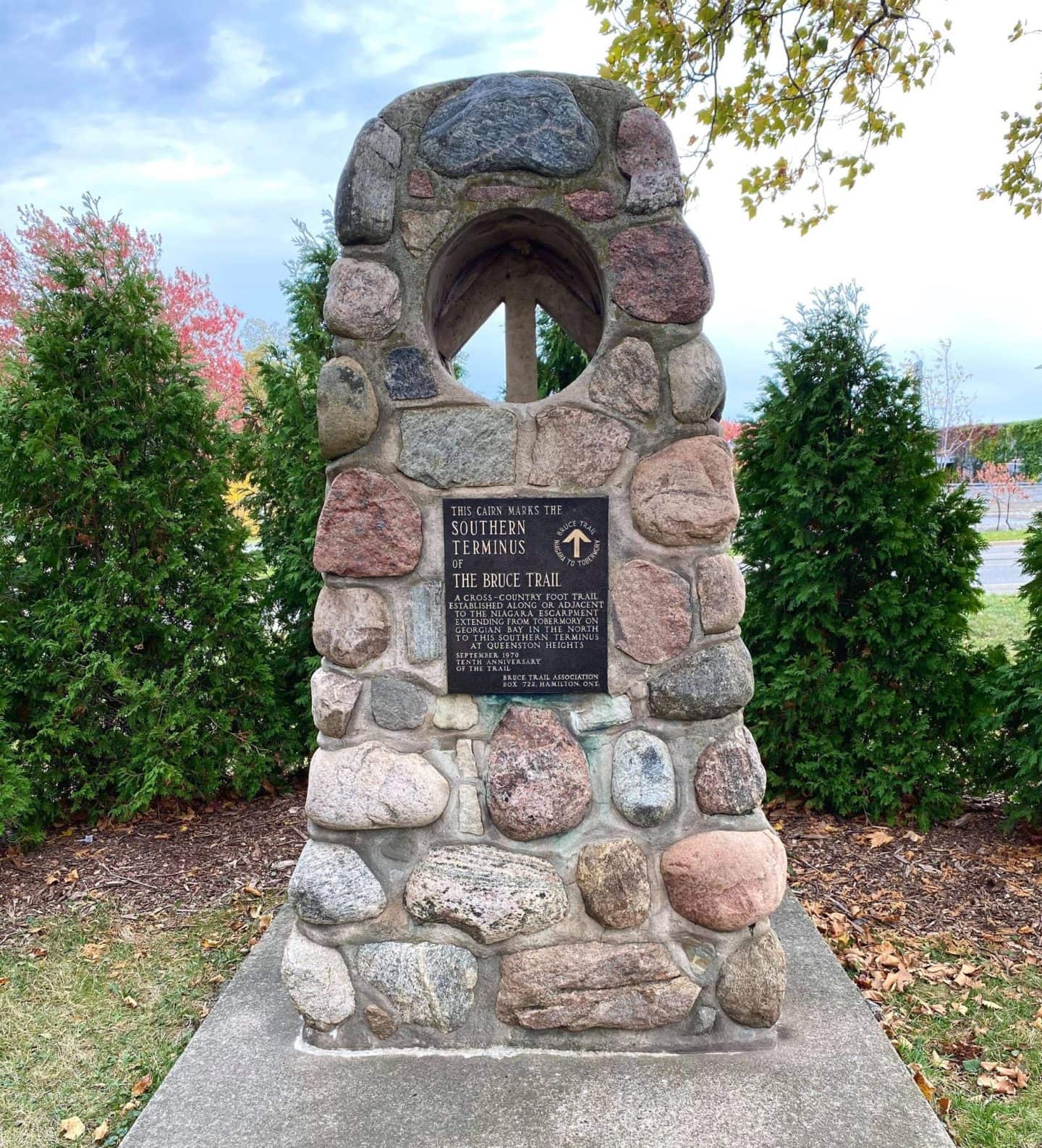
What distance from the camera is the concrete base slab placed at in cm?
200

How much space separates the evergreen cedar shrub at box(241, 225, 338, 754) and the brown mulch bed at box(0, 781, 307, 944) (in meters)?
0.57

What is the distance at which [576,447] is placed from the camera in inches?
86.9

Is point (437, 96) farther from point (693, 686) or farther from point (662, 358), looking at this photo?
point (693, 686)

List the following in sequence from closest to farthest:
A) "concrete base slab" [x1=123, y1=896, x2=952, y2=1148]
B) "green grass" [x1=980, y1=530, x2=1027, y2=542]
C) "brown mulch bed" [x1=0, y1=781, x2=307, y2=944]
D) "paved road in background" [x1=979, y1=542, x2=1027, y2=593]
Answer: "concrete base slab" [x1=123, y1=896, x2=952, y2=1148], "brown mulch bed" [x1=0, y1=781, x2=307, y2=944], "paved road in background" [x1=979, y1=542, x2=1027, y2=593], "green grass" [x1=980, y1=530, x2=1027, y2=542]

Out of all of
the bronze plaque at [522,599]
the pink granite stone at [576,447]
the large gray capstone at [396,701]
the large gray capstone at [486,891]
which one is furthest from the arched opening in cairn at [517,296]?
the large gray capstone at [486,891]

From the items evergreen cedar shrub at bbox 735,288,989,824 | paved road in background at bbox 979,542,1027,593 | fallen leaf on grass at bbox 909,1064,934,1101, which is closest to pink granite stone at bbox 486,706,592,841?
fallen leaf on grass at bbox 909,1064,934,1101

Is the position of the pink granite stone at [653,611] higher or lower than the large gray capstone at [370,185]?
lower

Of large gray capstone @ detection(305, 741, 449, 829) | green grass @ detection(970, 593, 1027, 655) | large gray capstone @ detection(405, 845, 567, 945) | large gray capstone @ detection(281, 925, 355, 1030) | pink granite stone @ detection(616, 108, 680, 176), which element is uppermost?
pink granite stone @ detection(616, 108, 680, 176)

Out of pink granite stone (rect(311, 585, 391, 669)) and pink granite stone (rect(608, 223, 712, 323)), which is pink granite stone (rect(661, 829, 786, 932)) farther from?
pink granite stone (rect(608, 223, 712, 323))

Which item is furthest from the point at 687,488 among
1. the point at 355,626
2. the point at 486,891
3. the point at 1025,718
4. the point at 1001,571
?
the point at 1001,571

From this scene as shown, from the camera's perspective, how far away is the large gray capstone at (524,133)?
84.6 inches

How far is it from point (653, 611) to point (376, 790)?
90 centimetres

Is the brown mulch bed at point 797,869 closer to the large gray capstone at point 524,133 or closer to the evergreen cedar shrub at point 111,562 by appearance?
the evergreen cedar shrub at point 111,562

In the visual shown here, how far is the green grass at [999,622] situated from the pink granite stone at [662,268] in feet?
Result: 21.0
